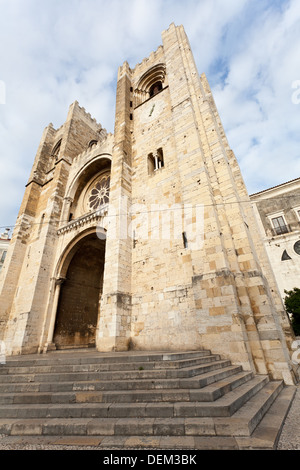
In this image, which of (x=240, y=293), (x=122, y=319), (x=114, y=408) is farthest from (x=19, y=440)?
(x=240, y=293)

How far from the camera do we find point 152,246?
8172mm

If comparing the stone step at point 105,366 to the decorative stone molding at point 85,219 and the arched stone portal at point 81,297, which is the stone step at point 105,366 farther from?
the decorative stone molding at point 85,219

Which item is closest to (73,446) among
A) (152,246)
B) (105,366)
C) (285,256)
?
(105,366)

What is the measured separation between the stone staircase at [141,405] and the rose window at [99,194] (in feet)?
31.2

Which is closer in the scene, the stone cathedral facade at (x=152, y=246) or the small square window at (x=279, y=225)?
the stone cathedral facade at (x=152, y=246)

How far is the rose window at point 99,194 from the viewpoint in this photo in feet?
41.4

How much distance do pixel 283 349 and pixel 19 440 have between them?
536 cm

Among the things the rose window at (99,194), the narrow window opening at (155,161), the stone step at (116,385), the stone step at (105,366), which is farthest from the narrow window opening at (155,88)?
the stone step at (116,385)

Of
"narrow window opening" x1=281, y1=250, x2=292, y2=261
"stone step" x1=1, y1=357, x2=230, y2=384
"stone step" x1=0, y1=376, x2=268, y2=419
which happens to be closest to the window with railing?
"narrow window opening" x1=281, y1=250, x2=292, y2=261

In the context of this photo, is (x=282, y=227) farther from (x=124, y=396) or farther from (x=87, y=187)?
(x=124, y=396)

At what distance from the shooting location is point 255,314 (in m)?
5.45

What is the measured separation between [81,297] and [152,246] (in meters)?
6.23

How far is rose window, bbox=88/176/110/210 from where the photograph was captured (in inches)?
497
